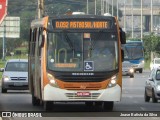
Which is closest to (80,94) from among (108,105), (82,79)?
(82,79)

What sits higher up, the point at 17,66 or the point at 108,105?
the point at 108,105

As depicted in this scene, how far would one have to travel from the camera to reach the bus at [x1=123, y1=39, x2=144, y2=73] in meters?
76.9

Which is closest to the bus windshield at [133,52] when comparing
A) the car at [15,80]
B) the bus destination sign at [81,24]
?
the car at [15,80]

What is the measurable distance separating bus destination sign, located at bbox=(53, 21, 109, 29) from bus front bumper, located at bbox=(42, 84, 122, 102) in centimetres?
198

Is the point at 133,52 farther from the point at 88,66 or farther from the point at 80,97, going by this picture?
the point at 80,97

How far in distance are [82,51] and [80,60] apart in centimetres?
30

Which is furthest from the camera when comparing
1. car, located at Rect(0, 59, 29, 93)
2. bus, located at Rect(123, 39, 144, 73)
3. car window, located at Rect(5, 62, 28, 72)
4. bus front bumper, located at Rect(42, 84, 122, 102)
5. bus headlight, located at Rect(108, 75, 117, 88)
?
bus, located at Rect(123, 39, 144, 73)

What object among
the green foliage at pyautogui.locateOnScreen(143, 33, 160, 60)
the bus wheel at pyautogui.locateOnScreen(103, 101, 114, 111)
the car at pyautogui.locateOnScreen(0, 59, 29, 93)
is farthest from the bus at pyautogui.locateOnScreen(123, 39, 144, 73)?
the bus wheel at pyautogui.locateOnScreen(103, 101, 114, 111)

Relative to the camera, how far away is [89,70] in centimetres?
2523

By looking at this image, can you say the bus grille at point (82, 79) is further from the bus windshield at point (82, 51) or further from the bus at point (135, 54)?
the bus at point (135, 54)

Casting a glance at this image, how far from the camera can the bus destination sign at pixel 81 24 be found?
1013 inches

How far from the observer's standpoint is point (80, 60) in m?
25.3

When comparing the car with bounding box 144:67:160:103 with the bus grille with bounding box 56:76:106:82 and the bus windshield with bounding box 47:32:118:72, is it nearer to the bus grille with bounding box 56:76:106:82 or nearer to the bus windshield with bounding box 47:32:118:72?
the bus windshield with bounding box 47:32:118:72

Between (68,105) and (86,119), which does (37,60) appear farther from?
(86,119)
